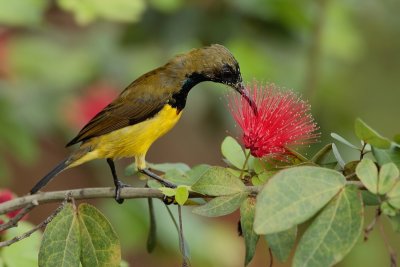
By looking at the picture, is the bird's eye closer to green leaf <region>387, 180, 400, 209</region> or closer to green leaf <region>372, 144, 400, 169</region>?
green leaf <region>372, 144, 400, 169</region>

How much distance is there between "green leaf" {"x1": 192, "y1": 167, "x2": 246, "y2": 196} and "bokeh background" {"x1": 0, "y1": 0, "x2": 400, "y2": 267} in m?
1.49

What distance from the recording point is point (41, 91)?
13.6ft

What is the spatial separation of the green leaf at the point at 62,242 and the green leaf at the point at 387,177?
1.95 ft

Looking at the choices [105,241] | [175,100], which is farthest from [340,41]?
[105,241]

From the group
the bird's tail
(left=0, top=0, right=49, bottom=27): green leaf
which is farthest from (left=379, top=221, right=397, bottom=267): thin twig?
(left=0, top=0, right=49, bottom=27): green leaf

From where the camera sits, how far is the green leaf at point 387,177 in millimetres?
1357

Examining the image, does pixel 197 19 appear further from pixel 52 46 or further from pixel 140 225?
pixel 52 46

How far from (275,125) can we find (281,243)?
0.30 m

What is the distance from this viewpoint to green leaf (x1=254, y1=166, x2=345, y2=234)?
131cm

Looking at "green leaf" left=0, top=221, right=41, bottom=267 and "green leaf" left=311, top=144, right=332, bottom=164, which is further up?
"green leaf" left=311, top=144, right=332, bottom=164

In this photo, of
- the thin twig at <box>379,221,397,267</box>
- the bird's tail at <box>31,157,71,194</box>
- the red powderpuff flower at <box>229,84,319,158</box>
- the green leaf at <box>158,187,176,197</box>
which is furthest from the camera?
the bird's tail at <box>31,157,71,194</box>

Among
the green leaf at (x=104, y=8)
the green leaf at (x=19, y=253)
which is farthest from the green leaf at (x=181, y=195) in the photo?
the green leaf at (x=104, y=8)

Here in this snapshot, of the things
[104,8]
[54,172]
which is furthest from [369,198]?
[104,8]

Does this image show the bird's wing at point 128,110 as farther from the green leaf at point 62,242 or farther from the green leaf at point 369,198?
the green leaf at point 369,198
